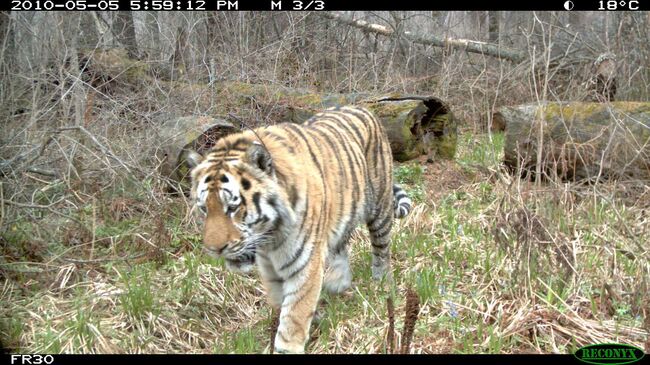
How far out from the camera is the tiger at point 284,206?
3775 mm

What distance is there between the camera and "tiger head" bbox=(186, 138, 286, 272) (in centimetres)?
372

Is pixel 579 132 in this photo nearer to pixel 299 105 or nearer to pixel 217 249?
pixel 299 105

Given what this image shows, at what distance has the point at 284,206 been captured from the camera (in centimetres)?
389

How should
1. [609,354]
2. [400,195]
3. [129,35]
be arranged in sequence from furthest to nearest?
[129,35] < [400,195] < [609,354]

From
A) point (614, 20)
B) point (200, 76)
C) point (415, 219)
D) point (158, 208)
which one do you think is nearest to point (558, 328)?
point (415, 219)

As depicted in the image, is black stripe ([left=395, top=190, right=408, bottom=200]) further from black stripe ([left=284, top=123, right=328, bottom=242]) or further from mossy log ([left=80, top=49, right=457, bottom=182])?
mossy log ([left=80, top=49, right=457, bottom=182])

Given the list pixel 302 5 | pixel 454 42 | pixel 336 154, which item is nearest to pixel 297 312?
pixel 336 154

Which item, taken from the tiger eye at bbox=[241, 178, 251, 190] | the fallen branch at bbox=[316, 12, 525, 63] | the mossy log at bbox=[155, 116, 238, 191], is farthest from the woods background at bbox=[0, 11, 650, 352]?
the fallen branch at bbox=[316, 12, 525, 63]

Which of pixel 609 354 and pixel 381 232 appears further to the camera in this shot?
pixel 381 232

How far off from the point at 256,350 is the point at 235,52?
16.4ft

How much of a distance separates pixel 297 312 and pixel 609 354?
70.9 inches

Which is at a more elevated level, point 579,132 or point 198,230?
point 579,132

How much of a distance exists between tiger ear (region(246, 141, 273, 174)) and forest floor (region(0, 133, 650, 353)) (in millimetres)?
1099

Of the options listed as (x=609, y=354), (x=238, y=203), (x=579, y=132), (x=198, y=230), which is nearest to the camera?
(x=609, y=354)
